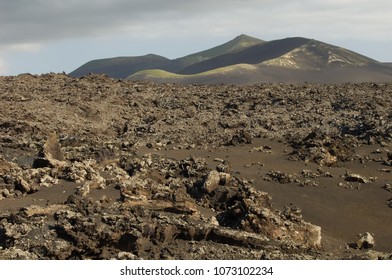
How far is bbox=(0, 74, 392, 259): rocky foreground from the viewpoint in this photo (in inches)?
428

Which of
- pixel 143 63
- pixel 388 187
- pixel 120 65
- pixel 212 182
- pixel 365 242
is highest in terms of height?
pixel 143 63

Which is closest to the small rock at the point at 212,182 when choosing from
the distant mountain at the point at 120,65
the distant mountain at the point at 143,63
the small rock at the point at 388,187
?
the small rock at the point at 388,187

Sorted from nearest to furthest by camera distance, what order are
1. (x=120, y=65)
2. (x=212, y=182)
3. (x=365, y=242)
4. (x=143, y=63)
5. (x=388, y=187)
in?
(x=365, y=242) → (x=212, y=182) → (x=388, y=187) → (x=120, y=65) → (x=143, y=63)

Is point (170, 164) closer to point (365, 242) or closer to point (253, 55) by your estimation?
point (365, 242)

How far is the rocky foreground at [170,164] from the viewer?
10.9 m

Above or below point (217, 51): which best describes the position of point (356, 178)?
below

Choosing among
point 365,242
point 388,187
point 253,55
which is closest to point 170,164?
point 388,187

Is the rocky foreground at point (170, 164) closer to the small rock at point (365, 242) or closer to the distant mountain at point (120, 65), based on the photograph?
the small rock at point (365, 242)

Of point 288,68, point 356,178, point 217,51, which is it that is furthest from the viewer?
point 217,51

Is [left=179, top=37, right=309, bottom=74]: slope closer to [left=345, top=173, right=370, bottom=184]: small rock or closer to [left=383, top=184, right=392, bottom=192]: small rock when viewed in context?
[left=345, top=173, right=370, bottom=184]: small rock

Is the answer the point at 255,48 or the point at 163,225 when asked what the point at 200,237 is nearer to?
the point at 163,225

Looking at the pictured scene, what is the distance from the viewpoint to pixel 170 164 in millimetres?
18766

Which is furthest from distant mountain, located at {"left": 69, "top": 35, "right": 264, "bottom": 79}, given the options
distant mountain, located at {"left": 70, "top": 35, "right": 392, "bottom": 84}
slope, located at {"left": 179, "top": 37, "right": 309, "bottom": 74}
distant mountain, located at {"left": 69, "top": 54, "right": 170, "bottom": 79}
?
slope, located at {"left": 179, "top": 37, "right": 309, "bottom": 74}
